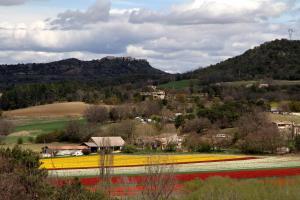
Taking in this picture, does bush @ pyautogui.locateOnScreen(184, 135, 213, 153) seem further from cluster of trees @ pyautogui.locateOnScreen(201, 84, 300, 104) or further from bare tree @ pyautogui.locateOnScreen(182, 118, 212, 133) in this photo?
cluster of trees @ pyautogui.locateOnScreen(201, 84, 300, 104)

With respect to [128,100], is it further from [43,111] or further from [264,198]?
[264,198]

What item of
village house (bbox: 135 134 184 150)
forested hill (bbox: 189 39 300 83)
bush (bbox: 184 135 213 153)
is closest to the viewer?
bush (bbox: 184 135 213 153)

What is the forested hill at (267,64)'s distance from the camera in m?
177

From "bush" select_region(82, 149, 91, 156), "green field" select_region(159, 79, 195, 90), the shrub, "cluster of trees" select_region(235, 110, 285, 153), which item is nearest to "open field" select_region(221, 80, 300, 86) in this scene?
"green field" select_region(159, 79, 195, 90)

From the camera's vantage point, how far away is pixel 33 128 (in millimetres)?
108812

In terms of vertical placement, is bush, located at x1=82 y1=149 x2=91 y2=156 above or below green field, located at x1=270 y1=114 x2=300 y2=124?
below

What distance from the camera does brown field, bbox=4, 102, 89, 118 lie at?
129m

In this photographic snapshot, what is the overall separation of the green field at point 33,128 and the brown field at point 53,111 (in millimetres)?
6034

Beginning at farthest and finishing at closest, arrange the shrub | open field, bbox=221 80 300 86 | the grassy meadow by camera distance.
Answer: the grassy meadow → open field, bbox=221 80 300 86 → the shrub

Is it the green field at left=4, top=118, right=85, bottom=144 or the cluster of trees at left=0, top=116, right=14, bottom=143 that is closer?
the green field at left=4, top=118, right=85, bottom=144

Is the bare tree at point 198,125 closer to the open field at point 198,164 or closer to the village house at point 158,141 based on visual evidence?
the village house at point 158,141

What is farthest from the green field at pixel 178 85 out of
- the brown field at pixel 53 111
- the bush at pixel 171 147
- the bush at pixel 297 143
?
the bush at pixel 297 143

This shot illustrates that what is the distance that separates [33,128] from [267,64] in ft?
313

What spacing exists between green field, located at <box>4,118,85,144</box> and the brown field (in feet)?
19.8
